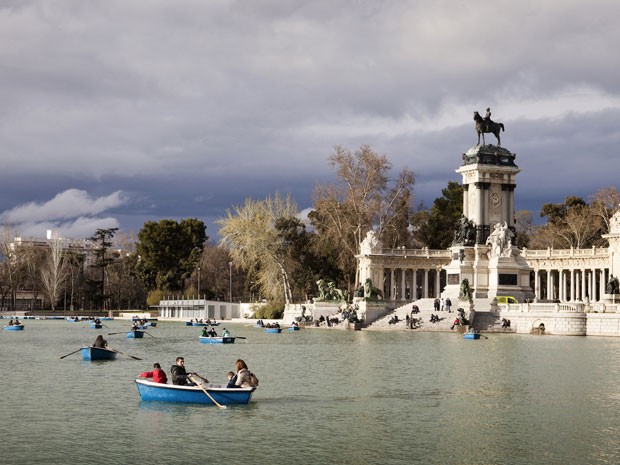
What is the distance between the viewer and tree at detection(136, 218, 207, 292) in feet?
465

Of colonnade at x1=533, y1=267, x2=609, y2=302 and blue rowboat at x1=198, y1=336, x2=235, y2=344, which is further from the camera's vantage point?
colonnade at x1=533, y1=267, x2=609, y2=302

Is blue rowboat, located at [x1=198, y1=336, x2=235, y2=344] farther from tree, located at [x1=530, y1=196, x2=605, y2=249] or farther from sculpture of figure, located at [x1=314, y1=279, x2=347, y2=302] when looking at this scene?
tree, located at [x1=530, y1=196, x2=605, y2=249]

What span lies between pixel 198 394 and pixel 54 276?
11898cm

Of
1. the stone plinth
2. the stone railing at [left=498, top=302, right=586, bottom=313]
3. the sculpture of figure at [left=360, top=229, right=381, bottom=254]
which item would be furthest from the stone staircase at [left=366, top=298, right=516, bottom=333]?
the sculpture of figure at [left=360, top=229, right=381, bottom=254]

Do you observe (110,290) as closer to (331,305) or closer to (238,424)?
(331,305)

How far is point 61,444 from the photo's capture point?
25312mm

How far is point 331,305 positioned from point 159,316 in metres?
47.8

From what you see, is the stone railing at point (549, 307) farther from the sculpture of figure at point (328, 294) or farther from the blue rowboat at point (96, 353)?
the blue rowboat at point (96, 353)

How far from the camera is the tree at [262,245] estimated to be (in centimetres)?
10662

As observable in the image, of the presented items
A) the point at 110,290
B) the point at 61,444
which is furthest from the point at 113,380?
the point at 110,290

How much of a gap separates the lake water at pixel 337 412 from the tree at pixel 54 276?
93.7m

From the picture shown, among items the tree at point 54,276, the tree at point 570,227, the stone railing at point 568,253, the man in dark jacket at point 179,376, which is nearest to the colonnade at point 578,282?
the stone railing at point 568,253

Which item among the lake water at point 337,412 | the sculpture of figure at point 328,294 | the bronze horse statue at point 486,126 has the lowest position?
the lake water at point 337,412

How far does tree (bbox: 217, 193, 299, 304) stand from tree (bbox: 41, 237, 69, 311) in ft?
145
